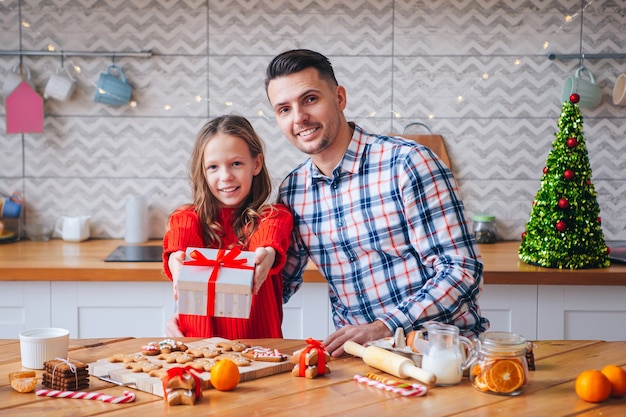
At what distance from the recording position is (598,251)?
2750 millimetres

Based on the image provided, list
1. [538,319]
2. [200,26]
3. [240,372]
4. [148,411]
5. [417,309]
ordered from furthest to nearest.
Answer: [200,26] < [538,319] < [417,309] < [240,372] < [148,411]

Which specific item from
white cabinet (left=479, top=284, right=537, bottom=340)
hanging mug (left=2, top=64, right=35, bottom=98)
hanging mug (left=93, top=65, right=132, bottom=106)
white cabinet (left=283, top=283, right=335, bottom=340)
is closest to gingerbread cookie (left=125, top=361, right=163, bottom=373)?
white cabinet (left=283, top=283, right=335, bottom=340)

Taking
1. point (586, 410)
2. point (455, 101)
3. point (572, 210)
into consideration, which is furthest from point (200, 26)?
point (586, 410)

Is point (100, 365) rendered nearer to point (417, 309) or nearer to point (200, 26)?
point (417, 309)

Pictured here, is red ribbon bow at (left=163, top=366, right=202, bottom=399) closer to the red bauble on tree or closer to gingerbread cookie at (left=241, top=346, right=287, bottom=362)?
gingerbread cookie at (left=241, top=346, right=287, bottom=362)

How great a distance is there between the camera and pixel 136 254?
2.95 meters

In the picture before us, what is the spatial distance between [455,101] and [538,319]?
3.48 feet

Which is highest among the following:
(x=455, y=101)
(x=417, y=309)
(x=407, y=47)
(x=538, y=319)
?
(x=407, y=47)

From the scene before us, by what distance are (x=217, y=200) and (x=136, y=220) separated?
1.27 m

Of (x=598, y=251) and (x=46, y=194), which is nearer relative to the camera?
(x=598, y=251)

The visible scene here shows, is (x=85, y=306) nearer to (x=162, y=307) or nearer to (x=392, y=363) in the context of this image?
(x=162, y=307)

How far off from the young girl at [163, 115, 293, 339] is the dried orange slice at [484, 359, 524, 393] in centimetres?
68

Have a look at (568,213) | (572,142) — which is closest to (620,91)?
(572,142)

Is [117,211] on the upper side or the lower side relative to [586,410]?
upper
